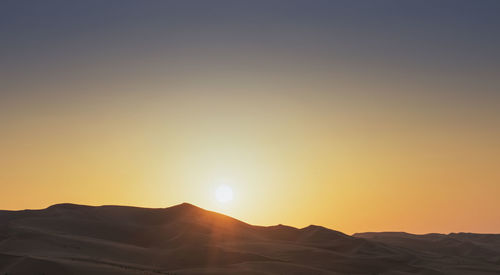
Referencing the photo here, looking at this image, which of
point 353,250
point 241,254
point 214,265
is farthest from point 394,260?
point 214,265

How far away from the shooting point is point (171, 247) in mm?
A: 57781

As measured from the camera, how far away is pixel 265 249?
6094 centimetres

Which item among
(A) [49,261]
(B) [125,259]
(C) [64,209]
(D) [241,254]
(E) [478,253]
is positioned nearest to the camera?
(A) [49,261]

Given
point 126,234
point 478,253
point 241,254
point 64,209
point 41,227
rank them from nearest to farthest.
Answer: point 241,254
point 41,227
point 126,234
point 64,209
point 478,253

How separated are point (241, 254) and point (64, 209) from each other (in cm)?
3259

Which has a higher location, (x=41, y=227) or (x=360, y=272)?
(x=41, y=227)

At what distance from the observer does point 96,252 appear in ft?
157

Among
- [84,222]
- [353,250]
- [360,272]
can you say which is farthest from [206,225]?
[360,272]

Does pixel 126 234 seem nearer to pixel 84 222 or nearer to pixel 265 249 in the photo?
pixel 84 222

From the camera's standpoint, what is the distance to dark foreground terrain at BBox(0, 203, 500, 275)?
134 feet

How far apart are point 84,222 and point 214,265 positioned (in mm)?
26639

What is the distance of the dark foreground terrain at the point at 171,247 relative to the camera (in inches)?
1603

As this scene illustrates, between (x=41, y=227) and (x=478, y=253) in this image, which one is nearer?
(x=41, y=227)

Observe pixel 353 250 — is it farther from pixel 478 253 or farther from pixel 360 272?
pixel 478 253
